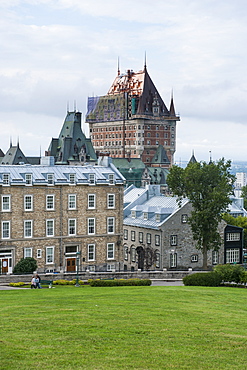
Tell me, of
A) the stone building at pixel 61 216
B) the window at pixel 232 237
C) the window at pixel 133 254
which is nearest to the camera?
the stone building at pixel 61 216

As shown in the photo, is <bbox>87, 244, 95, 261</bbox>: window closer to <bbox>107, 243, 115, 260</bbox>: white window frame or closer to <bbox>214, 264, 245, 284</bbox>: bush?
<bbox>107, 243, 115, 260</bbox>: white window frame

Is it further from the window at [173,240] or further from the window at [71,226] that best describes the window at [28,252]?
the window at [173,240]

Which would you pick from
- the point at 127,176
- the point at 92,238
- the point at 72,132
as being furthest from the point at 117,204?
the point at 127,176

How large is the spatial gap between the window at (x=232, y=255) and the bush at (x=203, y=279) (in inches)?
1093

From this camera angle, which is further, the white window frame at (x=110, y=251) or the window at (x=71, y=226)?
the white window frame at (x=110, y=251)

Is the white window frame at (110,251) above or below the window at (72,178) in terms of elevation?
below

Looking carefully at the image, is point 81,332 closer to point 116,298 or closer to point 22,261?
point 116,298

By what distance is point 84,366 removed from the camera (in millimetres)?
16500

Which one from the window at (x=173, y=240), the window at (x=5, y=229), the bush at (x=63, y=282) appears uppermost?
the window at (x=5, y=229)

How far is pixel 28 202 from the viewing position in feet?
198

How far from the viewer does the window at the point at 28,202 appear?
2366 inches

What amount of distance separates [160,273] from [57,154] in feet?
349

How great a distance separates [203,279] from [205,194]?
22.2m

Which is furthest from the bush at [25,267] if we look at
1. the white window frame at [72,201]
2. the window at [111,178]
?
the window at [111,178]
